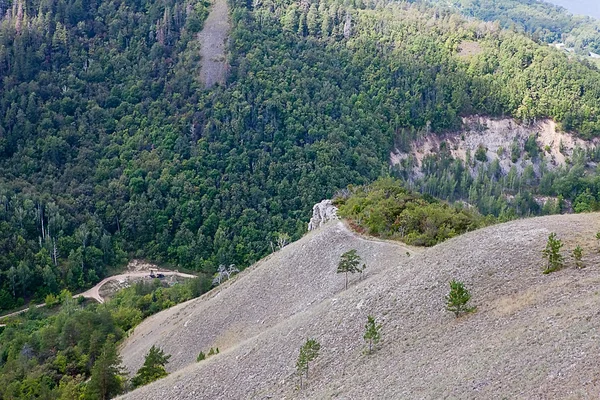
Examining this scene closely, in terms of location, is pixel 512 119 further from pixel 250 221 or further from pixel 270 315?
pixel 270 315

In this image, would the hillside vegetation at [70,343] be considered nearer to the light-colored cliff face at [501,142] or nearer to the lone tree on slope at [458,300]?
the lone tree on slope at [458,300]

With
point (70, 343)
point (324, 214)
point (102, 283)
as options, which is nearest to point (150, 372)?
point (70, 343)

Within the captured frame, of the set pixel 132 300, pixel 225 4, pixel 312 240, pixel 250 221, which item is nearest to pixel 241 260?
pixel 250 221

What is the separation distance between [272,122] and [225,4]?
143ft

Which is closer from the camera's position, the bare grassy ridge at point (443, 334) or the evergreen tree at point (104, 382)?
the bare grassy ridge at point (443, 334)

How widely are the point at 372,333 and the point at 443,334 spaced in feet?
12.6

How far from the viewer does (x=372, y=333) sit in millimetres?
33406

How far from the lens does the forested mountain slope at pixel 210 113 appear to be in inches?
4616

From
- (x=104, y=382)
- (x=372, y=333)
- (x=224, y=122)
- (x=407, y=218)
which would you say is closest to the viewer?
(x=372, y=333)

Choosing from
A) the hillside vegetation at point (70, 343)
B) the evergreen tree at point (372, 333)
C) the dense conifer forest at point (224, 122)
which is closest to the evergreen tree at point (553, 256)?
the evergreen tree at point (372, 333)

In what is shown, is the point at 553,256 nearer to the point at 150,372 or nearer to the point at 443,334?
the point at 443,334

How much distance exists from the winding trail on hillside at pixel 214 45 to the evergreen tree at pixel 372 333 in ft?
382

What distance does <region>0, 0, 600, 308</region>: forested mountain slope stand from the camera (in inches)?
4616

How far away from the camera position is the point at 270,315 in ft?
174
